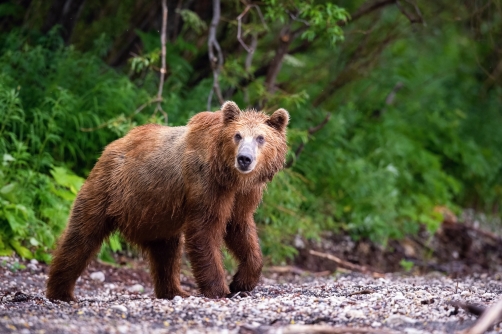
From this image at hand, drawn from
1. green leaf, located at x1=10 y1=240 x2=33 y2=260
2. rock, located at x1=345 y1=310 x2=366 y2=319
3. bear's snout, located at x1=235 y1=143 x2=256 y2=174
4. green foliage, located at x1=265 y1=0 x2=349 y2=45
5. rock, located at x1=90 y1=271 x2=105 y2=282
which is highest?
green foliage, located at x1=265 y1=0 x2=349 y2=45

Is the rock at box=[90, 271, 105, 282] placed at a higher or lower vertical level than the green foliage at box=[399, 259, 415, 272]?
lower

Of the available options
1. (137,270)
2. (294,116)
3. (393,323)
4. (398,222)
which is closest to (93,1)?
(294,116)

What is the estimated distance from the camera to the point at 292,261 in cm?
1066

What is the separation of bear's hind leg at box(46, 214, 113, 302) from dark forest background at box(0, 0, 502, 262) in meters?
1.50

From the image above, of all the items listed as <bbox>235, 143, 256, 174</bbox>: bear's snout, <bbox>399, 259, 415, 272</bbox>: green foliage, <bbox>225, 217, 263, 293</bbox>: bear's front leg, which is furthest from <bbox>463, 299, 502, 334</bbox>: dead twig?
<bbox>399, 259, 415, 272</bbox>: green foliage

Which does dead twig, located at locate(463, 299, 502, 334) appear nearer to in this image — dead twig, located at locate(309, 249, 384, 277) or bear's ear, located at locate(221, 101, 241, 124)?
bear's ear, located at locate(221, 101, 241, 124)

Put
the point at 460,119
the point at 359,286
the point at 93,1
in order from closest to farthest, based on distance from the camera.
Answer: the point at 359,286 → the point at 93,1 → the point at 460,119

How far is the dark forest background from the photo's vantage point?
9.28 metres

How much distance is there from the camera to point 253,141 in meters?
6.30

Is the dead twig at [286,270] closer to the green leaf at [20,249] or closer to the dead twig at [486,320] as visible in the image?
the green leaf at [20,249]

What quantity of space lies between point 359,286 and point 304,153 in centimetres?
463

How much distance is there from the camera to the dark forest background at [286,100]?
30.5 ft

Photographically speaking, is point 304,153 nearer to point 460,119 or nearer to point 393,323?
point 460,119

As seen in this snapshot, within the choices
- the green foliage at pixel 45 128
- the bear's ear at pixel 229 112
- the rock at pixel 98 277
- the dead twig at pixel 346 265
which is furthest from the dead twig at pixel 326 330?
the dead twig at pixel 346 265
